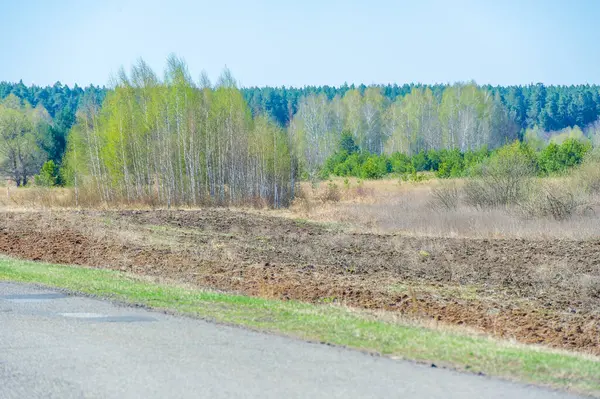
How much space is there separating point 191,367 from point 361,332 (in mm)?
2909

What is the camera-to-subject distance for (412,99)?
439ft

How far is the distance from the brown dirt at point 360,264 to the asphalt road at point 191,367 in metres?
5.99

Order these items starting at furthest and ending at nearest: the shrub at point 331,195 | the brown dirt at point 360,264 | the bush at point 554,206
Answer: the shrub at point 331,195 < the bush at point 554,206 < the brown dirt at point 360,264

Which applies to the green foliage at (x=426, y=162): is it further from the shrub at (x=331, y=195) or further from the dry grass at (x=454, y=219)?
the dry grass at (x=454, y=219)

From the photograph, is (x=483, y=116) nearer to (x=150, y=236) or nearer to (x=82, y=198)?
(x=82, y=198)

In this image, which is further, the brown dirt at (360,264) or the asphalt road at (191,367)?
the brown dirt at (360,264)

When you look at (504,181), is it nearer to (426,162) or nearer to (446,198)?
(446,198)

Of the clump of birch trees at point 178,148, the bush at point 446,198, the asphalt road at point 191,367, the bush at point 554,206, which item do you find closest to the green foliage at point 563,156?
the bush at point 446,198

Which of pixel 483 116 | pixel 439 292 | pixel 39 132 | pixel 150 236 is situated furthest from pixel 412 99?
pixel 439 292

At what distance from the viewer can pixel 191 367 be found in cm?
876

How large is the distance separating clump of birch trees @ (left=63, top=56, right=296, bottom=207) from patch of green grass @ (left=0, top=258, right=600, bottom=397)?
4086 cm

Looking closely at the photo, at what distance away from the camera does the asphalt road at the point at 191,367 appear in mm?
7758

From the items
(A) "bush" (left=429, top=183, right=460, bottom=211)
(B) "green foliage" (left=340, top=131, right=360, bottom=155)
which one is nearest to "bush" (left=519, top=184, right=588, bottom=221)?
(A) "bush" (left=429, top=183, right=460, bottom=211)

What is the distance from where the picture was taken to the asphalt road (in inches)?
305
